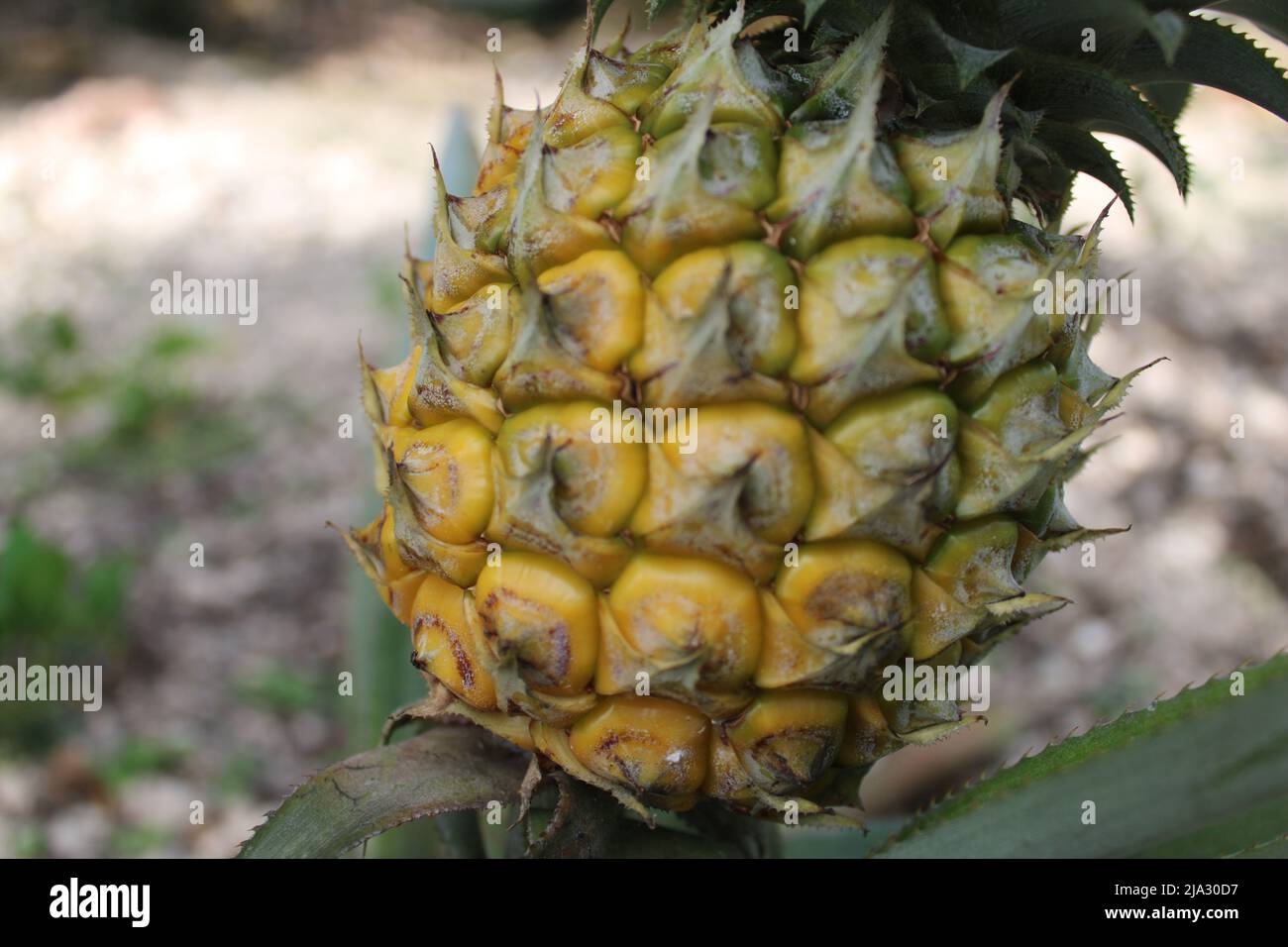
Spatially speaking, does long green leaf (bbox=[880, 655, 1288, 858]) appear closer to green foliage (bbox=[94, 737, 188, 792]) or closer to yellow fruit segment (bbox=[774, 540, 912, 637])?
yellow fruit segment (bbox=[774, 540, 912, 637])

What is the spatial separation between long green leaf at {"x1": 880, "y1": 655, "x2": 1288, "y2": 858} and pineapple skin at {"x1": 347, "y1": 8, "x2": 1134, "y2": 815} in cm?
16

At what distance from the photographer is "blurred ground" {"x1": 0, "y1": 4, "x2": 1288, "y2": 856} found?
2.93m

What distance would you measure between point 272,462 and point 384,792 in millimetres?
3036

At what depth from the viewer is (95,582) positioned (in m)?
3.11

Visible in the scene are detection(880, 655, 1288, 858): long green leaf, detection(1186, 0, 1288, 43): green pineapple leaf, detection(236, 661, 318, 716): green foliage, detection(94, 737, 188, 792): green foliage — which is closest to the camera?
detection(880, 655, 1288, 858): long green leaf

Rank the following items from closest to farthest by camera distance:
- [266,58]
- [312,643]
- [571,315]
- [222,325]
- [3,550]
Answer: [571,315] → [3,550] → [312,643] → [222,325] → [266,58]

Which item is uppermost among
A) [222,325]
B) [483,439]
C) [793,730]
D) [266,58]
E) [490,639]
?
[266,58]

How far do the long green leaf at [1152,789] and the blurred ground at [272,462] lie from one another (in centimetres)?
79

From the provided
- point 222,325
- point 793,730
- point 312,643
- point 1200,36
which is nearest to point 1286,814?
point 793,730

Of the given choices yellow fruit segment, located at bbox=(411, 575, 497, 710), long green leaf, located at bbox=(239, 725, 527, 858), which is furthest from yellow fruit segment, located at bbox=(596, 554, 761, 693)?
long green leaf, located at bbox=(239, 725, 527, 858)

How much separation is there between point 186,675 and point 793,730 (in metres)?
2.58

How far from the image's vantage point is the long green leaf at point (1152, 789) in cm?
105

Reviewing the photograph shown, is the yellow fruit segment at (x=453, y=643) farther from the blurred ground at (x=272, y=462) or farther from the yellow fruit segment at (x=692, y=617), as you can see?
the blurred ground at (x=272, y=462)
